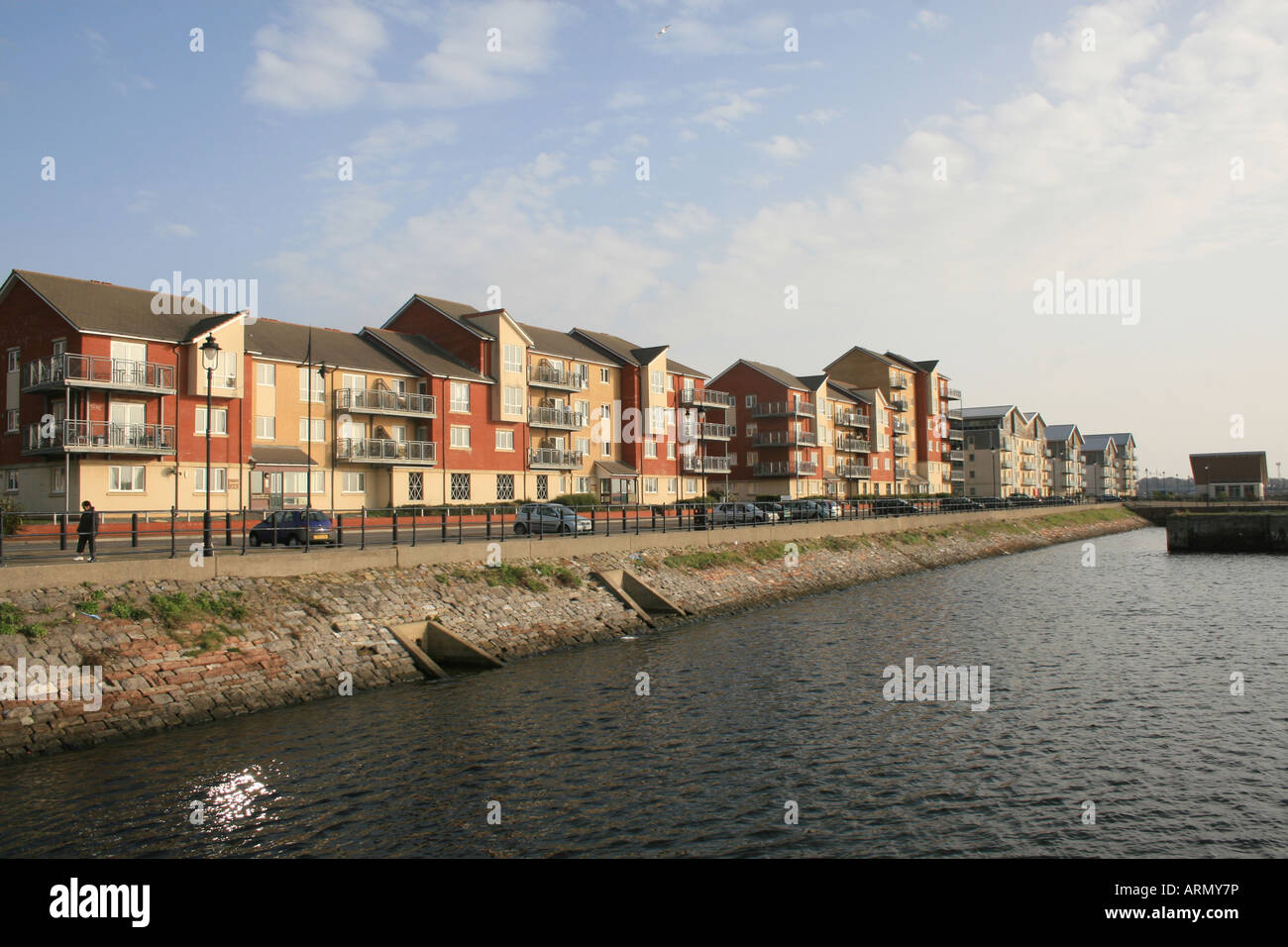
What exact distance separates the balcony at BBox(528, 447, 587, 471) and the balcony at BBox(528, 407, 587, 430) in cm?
171

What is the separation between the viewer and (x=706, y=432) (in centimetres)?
7356

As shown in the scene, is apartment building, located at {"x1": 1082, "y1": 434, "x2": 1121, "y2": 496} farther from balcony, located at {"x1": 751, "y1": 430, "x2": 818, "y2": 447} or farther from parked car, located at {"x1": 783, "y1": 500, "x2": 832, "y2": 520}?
parked car, located at {"x1": 783, "y1": 500, "x2": 832, "y2": 520}

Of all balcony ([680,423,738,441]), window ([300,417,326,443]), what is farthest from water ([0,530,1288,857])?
balcony ([680,423,738,441])

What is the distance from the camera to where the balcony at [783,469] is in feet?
260

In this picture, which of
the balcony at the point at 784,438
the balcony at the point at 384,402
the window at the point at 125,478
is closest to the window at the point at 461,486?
the balcony at the point at 384,402

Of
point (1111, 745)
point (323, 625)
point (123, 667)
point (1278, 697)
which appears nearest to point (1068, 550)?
point (1278, 697)

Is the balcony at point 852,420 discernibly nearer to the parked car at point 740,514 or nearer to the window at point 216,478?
the parked car at point 740,514

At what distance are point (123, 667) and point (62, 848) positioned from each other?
6.07 metres

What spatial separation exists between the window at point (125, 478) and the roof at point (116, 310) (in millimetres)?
6086

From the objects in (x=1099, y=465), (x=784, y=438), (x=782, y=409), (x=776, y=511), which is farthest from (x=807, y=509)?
(x=1099, y=465)

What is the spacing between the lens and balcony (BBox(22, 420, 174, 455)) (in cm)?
3659

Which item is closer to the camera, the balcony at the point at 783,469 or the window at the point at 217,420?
the window at the point at 217,420

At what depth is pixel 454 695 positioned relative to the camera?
1852 centimetres
